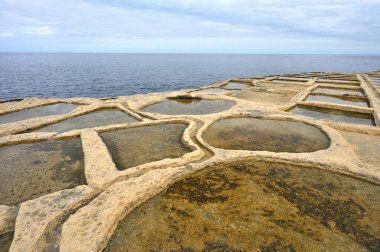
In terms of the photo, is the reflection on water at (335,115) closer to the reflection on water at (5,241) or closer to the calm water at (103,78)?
the reflection on water at (5,241)

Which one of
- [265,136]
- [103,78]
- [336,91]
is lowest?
[103,78]

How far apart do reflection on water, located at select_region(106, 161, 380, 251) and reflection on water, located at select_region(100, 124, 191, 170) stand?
1.90 meters

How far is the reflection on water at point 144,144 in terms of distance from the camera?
7.98m

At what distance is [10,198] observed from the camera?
586cm

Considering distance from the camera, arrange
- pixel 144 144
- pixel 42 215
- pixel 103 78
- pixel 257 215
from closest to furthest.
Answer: pixel 42 215 → pixel 257 215 → pixel 144 144 → pixel 103 78

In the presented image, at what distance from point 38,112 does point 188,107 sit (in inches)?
362

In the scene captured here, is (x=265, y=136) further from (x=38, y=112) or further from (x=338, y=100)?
(x=38, y=112)

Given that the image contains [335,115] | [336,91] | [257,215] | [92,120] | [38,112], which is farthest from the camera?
[336,91]

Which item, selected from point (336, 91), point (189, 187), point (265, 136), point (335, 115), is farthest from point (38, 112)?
point (336, 91)

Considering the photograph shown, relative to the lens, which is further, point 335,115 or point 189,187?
point 335,115

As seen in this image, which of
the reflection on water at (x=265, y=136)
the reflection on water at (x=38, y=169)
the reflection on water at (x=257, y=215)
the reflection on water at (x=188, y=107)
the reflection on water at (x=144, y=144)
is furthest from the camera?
the reflection on water at (x=188, y=107)

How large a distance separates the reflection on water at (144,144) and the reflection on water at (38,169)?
1.17m

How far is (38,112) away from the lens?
14797 mm

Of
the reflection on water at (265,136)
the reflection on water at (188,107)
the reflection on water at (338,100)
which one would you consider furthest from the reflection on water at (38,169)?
the reflection on water at (338,100)
